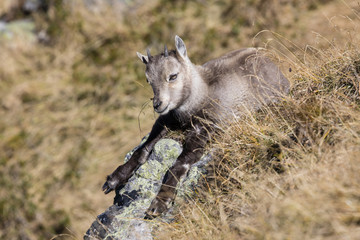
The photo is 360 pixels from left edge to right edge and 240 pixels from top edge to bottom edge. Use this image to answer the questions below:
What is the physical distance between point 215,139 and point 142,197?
1154 mm

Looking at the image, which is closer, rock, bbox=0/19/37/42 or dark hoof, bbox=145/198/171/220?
dark hoof, bbox=145/198/171/220

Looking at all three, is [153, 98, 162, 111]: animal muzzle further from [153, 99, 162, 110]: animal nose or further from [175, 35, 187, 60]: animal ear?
[175, 35, 187, 60]: animal ear

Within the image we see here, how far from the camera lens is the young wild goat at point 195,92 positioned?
4750 mm

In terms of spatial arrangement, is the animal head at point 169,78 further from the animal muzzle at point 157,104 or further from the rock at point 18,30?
the rock at point 18,30

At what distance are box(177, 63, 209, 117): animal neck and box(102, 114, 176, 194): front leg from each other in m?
0.24

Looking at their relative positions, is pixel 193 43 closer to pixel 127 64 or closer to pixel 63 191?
pixel 127 64

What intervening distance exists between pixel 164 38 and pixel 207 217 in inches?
411

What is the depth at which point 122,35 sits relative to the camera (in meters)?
13.2

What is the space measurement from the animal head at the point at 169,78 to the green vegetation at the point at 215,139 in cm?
41

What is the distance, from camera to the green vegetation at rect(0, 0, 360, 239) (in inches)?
109

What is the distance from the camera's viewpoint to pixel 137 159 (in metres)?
4.86

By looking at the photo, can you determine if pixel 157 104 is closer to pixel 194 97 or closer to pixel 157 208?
pixel 194 97

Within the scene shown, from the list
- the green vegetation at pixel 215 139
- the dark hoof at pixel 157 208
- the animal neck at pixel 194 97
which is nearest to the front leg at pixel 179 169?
the dark hoof at pixel 157 208

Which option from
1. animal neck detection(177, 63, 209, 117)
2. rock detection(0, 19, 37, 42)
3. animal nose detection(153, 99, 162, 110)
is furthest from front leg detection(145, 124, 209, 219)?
rock detection(0, 19, 37, 42)
